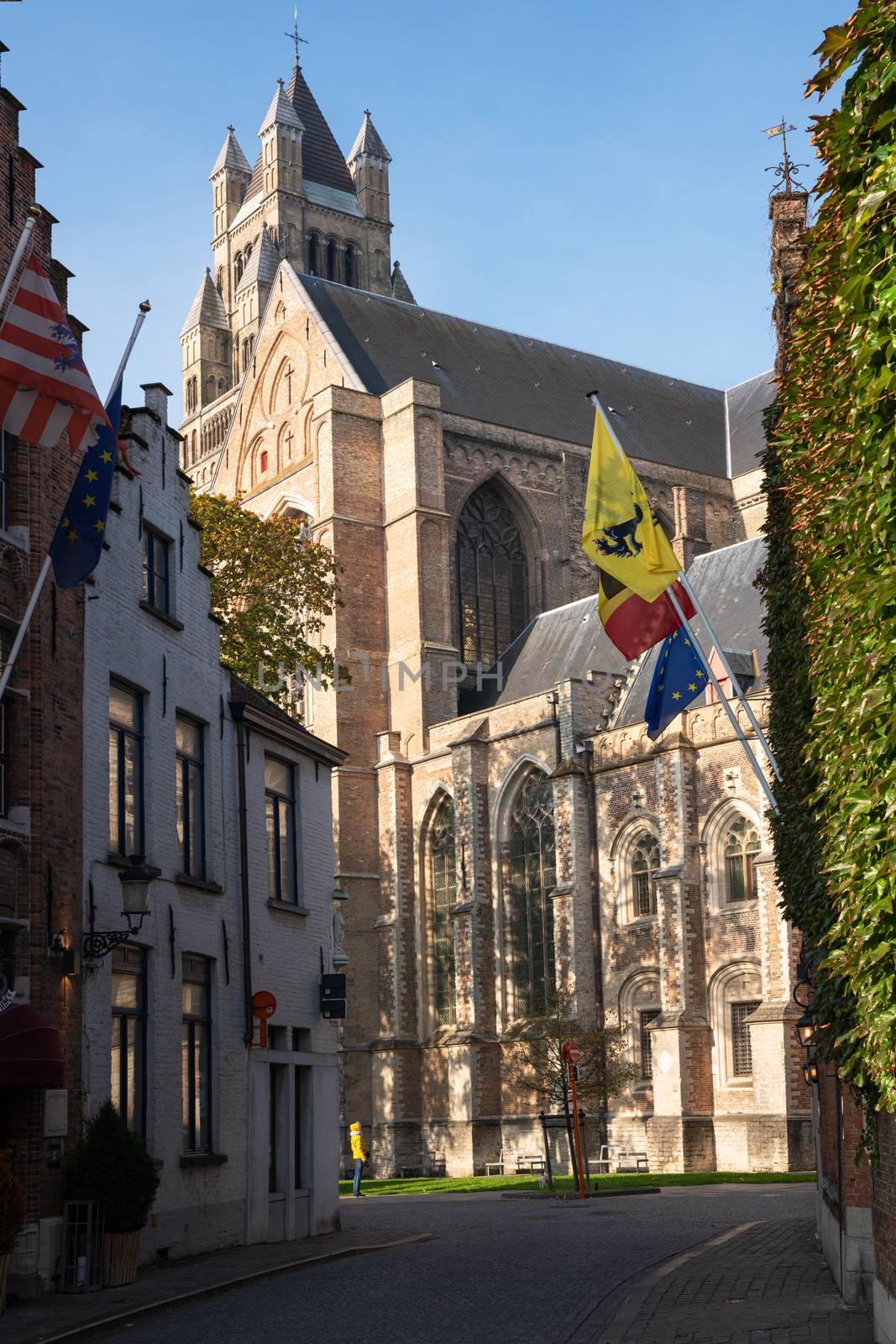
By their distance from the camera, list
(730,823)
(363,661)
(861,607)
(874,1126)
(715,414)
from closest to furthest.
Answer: (861,607)
(874,1126)
(730,823)
(363,661)
(715,414)

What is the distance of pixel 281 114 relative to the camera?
85.9 meters

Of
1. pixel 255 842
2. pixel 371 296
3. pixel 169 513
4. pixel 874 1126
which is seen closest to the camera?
pixel 874 1126

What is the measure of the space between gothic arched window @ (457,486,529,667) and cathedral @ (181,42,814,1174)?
0.31 feet

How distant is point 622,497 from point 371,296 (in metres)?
40.7

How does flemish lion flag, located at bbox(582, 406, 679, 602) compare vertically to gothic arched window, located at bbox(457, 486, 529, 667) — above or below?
below

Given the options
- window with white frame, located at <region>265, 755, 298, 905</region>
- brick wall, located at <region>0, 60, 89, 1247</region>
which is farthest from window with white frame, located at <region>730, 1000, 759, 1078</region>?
brick wall, located at <region>0, 60, 89, 1247</region>

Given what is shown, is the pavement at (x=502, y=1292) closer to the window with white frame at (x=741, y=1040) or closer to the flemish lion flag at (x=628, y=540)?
the flemish lion flag at (x=628, y=540)

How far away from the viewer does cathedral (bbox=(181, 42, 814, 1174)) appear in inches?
1449

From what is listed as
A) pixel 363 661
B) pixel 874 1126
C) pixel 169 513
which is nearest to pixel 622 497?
pixel 169 513

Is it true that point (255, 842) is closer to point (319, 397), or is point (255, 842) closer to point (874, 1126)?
point (874, 1126)

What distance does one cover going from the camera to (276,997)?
1958 cm

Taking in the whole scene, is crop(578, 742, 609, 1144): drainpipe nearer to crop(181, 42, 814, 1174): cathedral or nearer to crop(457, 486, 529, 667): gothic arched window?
crop(181, 42, 814, 1174): cathedral

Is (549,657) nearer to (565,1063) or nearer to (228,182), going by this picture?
(565,1063)

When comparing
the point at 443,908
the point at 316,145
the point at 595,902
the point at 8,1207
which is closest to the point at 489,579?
the point at 443,908
